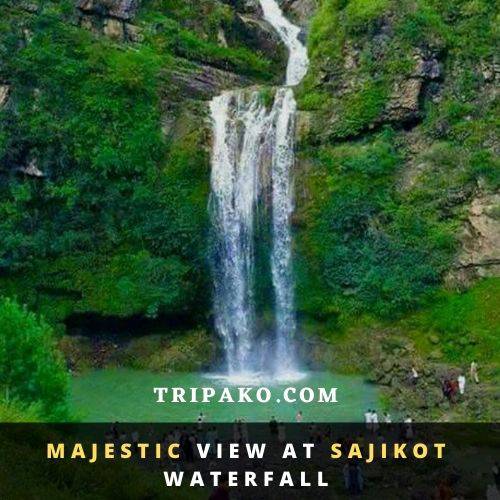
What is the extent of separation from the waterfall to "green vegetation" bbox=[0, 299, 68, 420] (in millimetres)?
13805

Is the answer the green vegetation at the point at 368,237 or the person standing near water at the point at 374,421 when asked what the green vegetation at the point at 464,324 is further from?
the person standing near water at the point at 374,421

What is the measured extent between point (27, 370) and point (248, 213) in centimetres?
1644

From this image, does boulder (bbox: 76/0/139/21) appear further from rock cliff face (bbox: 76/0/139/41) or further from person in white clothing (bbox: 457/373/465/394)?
person in white clothing (bbox: 457/373/465/394)

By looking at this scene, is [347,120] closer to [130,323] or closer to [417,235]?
[417,235]

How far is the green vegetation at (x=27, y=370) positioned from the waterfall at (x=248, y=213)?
13.8 m

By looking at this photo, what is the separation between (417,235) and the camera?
3344cm

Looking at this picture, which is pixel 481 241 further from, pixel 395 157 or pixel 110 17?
pixel 110 17

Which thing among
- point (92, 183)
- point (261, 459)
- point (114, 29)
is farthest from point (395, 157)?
point (261, 459)

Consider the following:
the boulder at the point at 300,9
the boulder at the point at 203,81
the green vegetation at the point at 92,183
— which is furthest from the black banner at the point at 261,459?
the boulder at the point at 300,9

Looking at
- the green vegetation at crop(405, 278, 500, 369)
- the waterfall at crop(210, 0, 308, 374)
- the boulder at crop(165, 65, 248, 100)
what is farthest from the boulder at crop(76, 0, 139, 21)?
the green vegetation at crop(405, 278, 500, 369)

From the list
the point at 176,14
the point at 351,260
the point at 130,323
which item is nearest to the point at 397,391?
the point at 351,260

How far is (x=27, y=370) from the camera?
20.3 meters

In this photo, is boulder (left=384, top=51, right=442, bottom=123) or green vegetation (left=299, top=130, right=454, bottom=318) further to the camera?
boulder (left=384, top=51, right=442, bottom=123)

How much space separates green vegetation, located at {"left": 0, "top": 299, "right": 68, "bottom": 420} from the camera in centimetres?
2009
